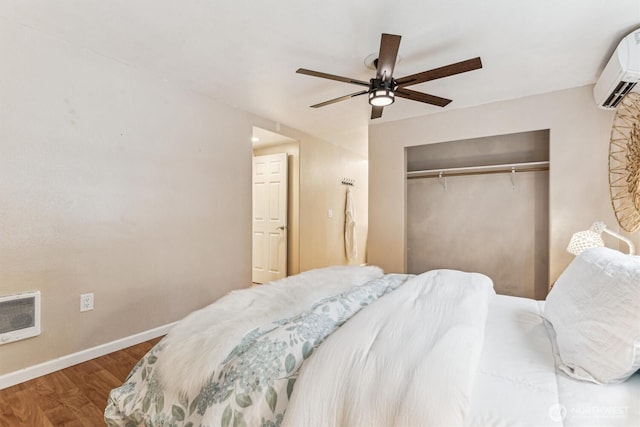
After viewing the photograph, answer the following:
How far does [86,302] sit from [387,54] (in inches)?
108

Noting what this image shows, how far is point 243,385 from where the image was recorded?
0.93m

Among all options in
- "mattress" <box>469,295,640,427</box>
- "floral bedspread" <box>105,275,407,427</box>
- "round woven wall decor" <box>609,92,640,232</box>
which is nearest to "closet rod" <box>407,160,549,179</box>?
"round woven wall decor" <box>609,92,640,232</box>

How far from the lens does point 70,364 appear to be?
222 cm

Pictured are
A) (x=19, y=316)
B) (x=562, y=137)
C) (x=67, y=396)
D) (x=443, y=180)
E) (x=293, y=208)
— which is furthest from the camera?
(x=293, y=208)

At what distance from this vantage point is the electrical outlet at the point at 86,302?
7.51 feet

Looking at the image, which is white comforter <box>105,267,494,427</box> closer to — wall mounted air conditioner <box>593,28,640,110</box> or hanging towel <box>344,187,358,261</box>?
wall mounted air conditioner <box>593,28,640,110</box>

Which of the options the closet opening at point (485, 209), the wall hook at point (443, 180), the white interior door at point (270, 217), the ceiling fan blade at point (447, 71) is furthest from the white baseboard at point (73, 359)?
the wall hook at point (443, 180)

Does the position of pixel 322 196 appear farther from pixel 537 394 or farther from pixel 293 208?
pixel 537 394

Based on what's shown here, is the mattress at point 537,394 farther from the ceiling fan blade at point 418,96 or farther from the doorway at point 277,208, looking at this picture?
the doorway at point 277,208

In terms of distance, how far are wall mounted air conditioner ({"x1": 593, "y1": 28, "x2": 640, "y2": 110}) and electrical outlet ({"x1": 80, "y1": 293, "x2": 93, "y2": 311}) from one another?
4119 mm

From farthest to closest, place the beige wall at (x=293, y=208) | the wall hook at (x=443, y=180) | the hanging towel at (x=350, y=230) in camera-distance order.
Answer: the hanging towel at (x=350, y=230) → the beige wall at (x=293, y=208) → the wall hook at (x=443, y=180)

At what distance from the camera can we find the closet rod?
10.6 ft

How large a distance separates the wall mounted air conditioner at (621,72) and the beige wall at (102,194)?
3.31 m

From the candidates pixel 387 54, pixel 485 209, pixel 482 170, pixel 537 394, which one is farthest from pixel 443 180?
pixel 537 394
